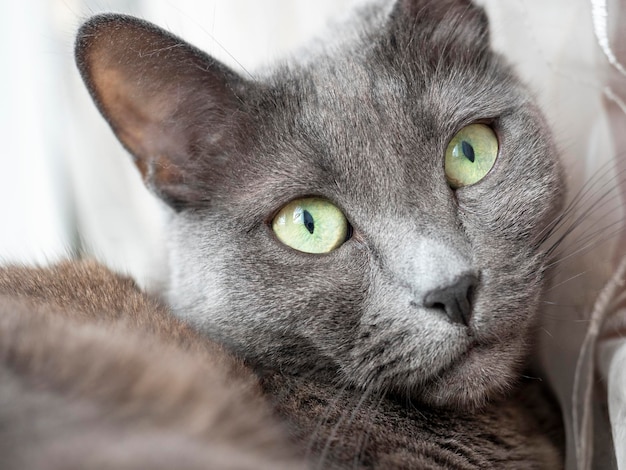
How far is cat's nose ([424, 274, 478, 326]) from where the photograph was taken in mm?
914

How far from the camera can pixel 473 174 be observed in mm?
1119

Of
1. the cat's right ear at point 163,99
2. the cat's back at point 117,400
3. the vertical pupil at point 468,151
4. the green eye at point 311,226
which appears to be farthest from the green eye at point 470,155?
the cat's back at point 117,400

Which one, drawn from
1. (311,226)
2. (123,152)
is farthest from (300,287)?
(123,152)

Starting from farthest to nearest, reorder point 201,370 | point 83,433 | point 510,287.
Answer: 1. point 510,287
2. point 201,370
3. point 83,433

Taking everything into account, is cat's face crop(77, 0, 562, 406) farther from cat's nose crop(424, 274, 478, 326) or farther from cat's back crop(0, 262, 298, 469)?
cat's back crop(0, 262, 298, 469)

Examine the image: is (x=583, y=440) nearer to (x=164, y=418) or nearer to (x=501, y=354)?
(x=501, y=354)

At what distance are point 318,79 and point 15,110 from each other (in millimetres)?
1077

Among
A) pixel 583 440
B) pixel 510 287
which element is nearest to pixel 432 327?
pixel 510 287

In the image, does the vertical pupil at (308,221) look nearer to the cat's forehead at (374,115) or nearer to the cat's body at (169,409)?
the cat's forehead at (374,115)

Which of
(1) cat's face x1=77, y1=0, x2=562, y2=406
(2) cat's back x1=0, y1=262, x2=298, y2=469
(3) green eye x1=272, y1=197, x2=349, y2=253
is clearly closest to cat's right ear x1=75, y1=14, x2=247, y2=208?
(1) cat's face x1=77, y1=0, x2=562, y2=406

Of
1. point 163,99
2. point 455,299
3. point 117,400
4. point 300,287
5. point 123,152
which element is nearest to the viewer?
point 117,400

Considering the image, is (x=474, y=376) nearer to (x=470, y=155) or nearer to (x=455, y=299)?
(x=455, y=299)

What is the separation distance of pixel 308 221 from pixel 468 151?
0.30 meters

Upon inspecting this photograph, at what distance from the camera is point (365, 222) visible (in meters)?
1.05
